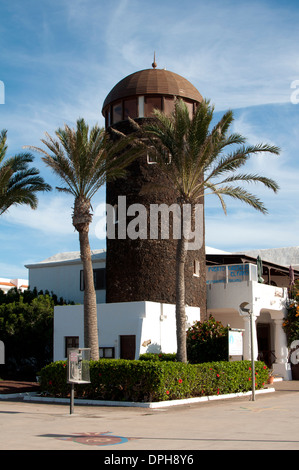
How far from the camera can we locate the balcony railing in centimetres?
2969

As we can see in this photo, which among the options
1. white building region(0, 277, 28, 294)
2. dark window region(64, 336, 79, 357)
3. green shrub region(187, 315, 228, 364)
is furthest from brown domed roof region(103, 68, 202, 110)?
white building region(0, 277, 28, 294)

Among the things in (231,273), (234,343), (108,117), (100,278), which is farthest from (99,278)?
(234,343)

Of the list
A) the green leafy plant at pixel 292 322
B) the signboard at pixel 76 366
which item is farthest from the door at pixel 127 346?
the green leafy plant at pixel 292 322

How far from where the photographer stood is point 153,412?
1670cm

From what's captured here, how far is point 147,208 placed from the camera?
2778 centimetres

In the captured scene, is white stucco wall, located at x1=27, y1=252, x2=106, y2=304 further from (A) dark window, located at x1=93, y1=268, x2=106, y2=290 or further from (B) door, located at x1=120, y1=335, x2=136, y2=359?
(B) door, located at x1=120, y1=335, x2=136, y2=359

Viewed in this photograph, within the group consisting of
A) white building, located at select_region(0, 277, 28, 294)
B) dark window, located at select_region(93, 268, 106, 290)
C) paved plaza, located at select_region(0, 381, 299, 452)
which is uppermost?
white building, located at select_region(0, 277, 28, 294)

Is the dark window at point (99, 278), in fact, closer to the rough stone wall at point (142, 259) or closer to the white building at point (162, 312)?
the white building at point (162, 312)

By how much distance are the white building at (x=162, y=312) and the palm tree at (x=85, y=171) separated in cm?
368

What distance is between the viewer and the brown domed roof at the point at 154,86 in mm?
28781

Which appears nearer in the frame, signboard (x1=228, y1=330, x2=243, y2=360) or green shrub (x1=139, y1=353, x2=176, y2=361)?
signboard (x1=228, y1=330, x2=243, y2=360)

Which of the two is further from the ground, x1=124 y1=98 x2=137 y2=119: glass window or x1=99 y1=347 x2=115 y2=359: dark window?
x1=124 y1=98 x2=137 y2=119: glass window

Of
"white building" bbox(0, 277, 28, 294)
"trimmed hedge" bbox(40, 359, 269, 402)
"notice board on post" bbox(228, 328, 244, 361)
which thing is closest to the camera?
"trimmed hedge" bbox(40, 359, 269, 402)

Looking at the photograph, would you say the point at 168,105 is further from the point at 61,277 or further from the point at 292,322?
the point at 292,322
